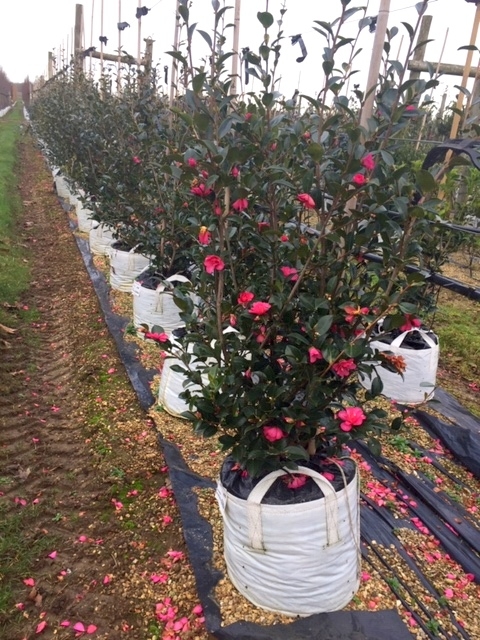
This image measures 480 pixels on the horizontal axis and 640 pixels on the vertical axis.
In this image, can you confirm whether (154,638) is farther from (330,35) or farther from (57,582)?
(330,35)

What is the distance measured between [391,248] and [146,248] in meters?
3.44

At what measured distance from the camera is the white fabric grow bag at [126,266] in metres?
5.55

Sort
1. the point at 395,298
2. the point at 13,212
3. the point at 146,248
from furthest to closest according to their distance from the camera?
1. the point at 13,212
2. the point at 146,248
3. the point at 395,298

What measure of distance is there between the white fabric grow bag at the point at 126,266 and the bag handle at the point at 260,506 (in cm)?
396

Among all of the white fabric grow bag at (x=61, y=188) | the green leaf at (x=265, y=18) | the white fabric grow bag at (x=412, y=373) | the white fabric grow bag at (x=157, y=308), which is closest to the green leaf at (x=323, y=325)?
the green leaf at (x=265, y=18)

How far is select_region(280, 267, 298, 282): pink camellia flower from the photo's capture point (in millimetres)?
1866

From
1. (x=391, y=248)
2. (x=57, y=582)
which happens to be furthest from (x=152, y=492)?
(x=391, y=248)

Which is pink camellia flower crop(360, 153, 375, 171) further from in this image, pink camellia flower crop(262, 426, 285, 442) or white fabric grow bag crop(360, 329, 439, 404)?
white fabric grow bag crop(360, 329, 439, 404)

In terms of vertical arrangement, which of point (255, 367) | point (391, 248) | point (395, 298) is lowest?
point (255, 367)

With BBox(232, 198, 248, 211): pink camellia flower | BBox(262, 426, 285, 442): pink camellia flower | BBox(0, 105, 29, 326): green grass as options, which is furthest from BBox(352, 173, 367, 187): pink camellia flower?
BBox(0, 105, 29, 326): green grass

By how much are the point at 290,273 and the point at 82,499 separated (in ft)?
5.92

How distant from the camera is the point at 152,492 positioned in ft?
9.23

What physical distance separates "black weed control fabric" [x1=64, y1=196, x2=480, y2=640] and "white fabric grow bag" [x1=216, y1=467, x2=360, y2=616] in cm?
9

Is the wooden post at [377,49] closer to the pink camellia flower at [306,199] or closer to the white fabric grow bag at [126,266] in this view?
the pink camellia flower at [306,199]
